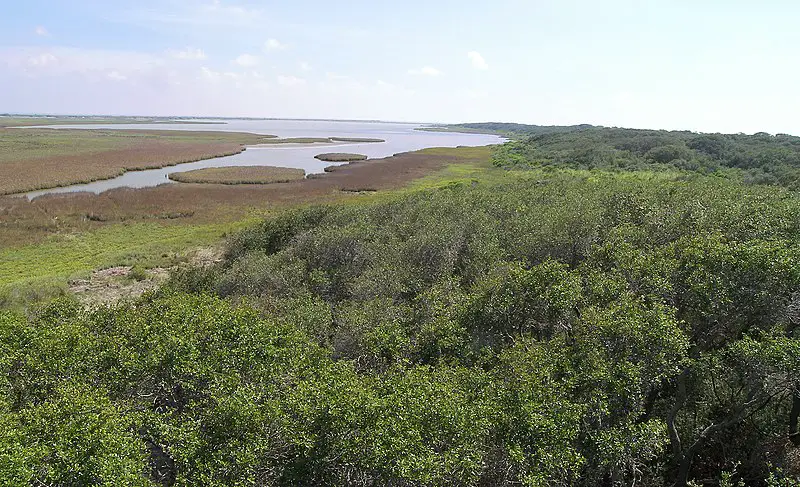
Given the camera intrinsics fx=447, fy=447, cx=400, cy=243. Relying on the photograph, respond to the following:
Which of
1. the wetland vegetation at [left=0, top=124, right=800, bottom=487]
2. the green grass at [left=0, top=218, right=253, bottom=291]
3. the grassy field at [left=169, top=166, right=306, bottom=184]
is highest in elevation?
the grassy field at [left=169, top=166, right=306, bottom=184]

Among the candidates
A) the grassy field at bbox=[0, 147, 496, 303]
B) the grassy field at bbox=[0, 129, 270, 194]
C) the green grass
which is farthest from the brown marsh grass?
the grassy field at bbox=[0, 129, 270, 194]

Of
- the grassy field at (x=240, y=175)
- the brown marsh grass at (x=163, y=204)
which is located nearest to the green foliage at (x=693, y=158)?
the brown marsh grass at (x=163, y=204)

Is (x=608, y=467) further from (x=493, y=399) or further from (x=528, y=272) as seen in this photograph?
(x=528, y=272)

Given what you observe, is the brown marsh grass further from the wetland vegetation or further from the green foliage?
the green foliage

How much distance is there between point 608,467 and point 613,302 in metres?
6.00

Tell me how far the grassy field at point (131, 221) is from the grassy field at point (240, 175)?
373 centimetres

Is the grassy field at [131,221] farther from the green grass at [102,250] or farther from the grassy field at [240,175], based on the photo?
the grassy field at [240,175]

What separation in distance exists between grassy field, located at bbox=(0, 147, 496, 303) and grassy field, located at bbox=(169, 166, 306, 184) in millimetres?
3734

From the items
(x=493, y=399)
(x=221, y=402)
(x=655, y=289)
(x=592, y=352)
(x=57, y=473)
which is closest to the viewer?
(x=57, y=473)

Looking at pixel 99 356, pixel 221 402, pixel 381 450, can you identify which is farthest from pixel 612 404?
pixel 99 356

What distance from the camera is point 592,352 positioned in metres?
15.0

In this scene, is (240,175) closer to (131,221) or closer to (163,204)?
(163,204)

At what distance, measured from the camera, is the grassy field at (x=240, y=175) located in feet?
283

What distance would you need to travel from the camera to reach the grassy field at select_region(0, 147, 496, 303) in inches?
1668
